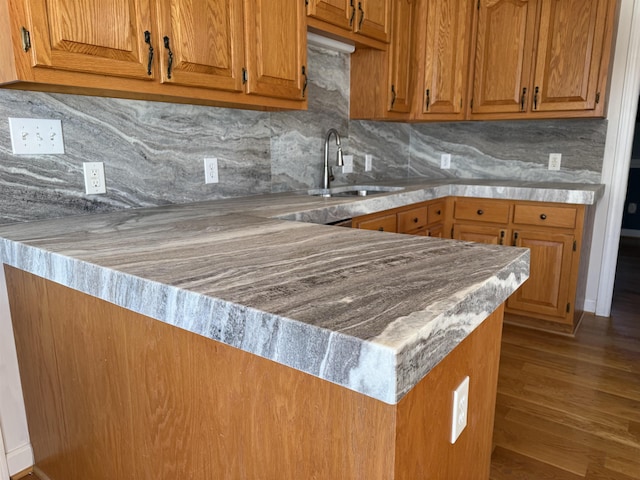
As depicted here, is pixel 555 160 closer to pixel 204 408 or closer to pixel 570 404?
pixel 570 404

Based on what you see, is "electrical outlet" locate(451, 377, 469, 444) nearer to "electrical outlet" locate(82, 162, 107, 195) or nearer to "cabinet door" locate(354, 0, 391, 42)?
"electrical outlet" locate(82, 162, 107, 195)

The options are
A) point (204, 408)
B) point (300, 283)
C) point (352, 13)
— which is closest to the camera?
point (300, 283)

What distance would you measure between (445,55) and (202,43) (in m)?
1.94

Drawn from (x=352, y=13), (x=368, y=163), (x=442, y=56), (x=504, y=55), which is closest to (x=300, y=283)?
(x=352, y=13)

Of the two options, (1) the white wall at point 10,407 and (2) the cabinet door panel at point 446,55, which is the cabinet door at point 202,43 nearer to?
(1) the white wall at point 10,407

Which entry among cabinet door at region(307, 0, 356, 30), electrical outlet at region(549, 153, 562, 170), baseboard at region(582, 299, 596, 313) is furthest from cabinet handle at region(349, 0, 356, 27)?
baseboard at region(582, 299, 596, 313)

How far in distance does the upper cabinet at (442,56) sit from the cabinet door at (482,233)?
76 centimetres

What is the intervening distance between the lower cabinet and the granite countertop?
4.80 ft

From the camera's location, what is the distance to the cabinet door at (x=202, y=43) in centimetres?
139

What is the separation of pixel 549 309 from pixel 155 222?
7.85 feet

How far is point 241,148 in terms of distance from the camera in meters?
2.15

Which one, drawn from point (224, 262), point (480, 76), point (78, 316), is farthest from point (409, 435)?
point (480, 76)

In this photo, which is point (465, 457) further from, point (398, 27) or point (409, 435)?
point (398, 27)

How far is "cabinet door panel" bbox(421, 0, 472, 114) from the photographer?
2844mm
